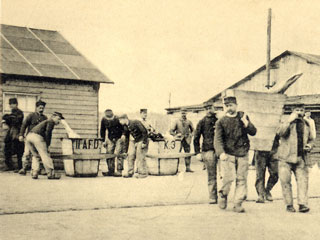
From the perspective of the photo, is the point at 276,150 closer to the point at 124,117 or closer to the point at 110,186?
the point at 110,186

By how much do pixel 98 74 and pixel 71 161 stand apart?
13.9ft

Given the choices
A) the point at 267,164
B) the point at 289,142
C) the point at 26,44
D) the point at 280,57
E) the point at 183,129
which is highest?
the point at 280,57

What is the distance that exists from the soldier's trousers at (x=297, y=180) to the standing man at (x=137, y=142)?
5144 mm

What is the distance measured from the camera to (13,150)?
14.0 m

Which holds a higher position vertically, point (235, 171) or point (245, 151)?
point (245, 151)

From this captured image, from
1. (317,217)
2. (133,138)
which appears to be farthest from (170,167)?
(317,217)

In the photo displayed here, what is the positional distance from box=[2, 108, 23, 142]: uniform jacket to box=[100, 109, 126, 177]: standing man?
2.34 meters

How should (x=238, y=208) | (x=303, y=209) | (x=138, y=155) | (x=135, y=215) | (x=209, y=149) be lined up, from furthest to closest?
(x=138, y=155)
(x=209, y=149)
(x=303, y=209)
(x=238, y=208)
(x=135, y=215)

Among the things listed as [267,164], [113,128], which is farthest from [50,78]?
[267,164]

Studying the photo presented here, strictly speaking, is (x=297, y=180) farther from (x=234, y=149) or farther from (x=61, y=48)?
(x=61, y=48)

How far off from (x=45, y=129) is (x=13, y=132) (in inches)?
95.4

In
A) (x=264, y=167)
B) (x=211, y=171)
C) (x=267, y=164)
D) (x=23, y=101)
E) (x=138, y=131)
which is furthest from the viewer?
(x=23, y=101)

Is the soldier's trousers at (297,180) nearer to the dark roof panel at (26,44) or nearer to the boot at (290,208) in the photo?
the boot at (290,208)

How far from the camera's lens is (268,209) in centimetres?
827
